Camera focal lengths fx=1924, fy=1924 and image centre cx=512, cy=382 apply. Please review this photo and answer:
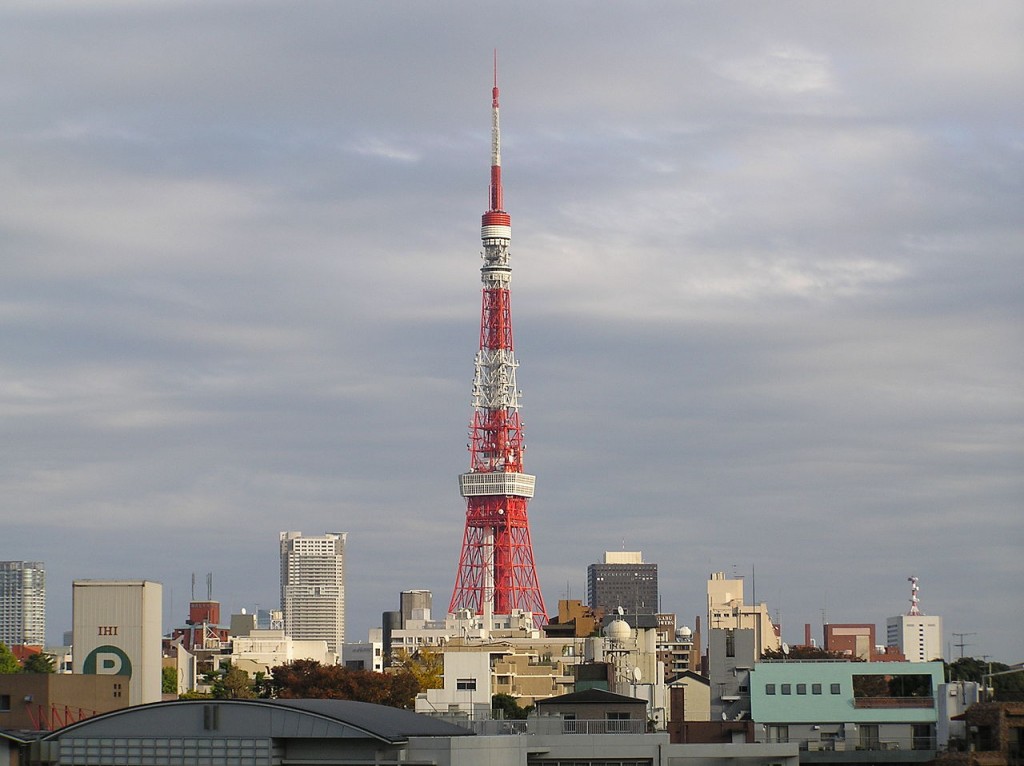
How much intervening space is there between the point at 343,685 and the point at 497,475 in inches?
3090

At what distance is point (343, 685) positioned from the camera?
110 m

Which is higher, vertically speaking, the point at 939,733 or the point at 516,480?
the point at 516,480

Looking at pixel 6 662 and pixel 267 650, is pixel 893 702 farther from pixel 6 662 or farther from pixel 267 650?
pixel 267 650

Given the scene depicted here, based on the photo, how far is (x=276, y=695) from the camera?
115062 millimetres

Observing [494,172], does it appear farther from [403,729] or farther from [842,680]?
[403,729]

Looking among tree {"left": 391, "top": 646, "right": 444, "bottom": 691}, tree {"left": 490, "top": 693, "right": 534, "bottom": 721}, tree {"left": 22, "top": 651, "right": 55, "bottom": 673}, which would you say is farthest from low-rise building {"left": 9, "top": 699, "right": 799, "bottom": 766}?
tree {"left": 22, "top": 651, "right": 55, "bottom": 673}

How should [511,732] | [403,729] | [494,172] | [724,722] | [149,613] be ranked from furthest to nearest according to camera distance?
[494,172] → [149,613] → [724,722] → [511,732] → [403,729]

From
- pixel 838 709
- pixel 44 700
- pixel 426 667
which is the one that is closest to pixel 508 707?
Result: pixel 426 667

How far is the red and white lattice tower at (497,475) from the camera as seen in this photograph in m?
185

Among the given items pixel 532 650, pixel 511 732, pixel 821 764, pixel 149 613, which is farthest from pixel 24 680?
pixel 532 650

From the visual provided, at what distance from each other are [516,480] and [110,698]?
10586 cm

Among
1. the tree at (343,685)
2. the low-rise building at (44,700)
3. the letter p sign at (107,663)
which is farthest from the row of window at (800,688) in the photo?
the tree at (343,685)

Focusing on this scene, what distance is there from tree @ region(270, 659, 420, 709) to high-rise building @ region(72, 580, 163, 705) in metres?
17.9

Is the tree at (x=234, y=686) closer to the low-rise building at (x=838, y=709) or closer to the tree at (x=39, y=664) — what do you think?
the tree at (x=39, y=664)
